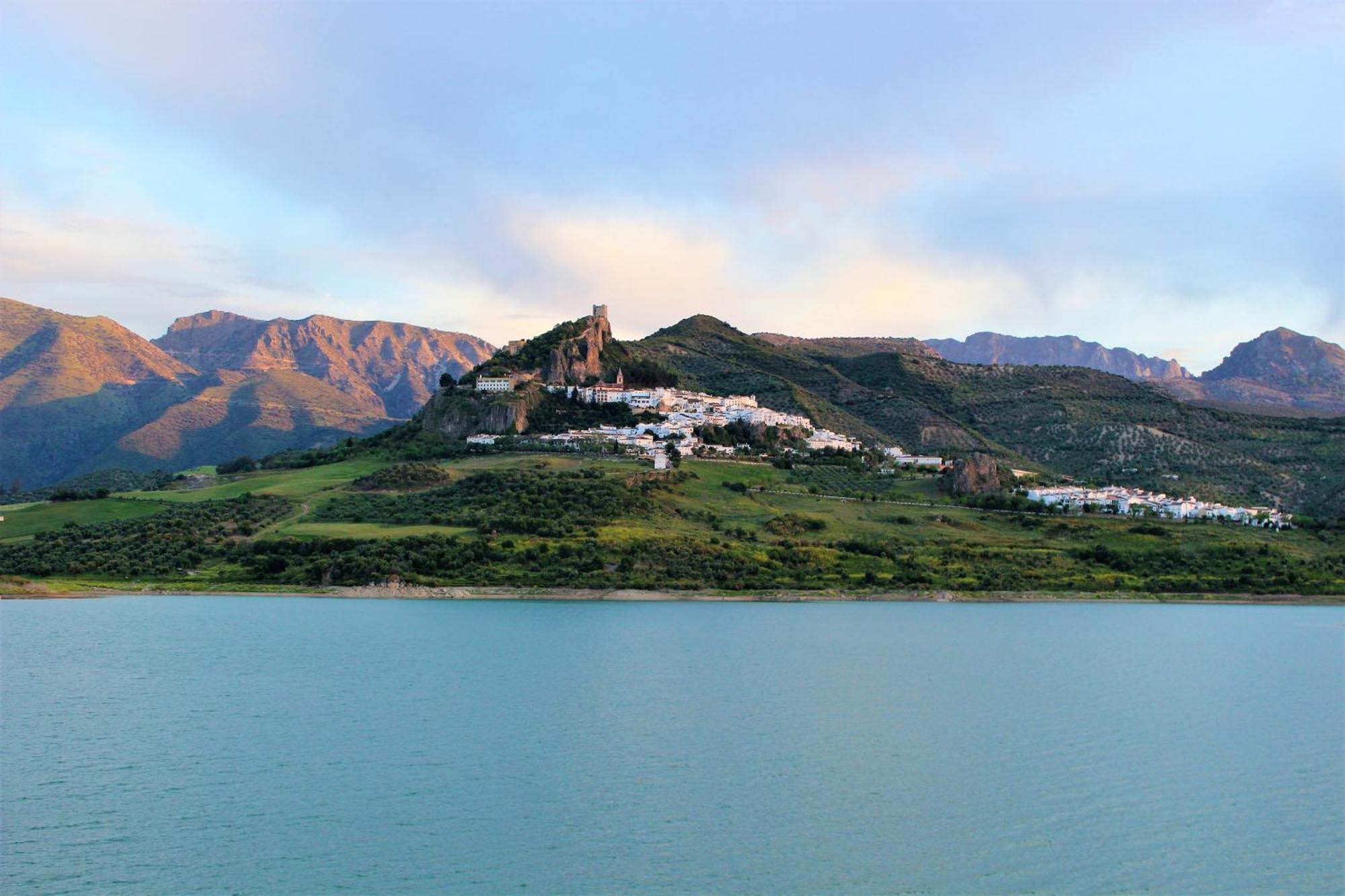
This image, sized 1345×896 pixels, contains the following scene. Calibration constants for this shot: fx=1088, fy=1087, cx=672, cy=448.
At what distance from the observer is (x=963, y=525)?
3319 inches

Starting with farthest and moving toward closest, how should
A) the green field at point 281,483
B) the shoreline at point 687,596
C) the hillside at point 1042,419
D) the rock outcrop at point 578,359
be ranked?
the hillside at point 1042,419 → the rock outcrop at point 578,359 → the green field at point 281,483 → the shoreline at point 687,596

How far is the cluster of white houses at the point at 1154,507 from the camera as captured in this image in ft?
306

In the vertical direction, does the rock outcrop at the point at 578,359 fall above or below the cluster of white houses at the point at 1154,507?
above

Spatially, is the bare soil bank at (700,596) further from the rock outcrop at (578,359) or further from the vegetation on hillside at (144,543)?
the rock outcrop at (578,359)

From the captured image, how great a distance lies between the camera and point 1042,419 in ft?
497

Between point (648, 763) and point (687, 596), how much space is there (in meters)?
37.6

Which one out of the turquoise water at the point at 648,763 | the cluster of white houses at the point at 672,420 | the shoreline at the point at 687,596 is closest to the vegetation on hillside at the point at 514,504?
the shoreline at the point at 687,596

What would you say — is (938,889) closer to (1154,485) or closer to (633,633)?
(633,633)

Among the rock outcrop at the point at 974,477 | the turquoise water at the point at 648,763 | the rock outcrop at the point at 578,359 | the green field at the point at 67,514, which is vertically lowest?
the turquoise water at the point at 648,763

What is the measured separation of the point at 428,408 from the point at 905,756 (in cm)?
8998

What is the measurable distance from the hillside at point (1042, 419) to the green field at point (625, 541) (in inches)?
1361

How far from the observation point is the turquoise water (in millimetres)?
21516

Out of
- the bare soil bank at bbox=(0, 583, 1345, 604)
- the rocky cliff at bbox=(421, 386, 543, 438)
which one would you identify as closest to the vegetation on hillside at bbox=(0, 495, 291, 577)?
the bare soil bank at bbox=(0, 583, 1345, 604)

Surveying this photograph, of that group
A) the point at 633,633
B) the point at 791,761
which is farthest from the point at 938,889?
the point at 633,633
